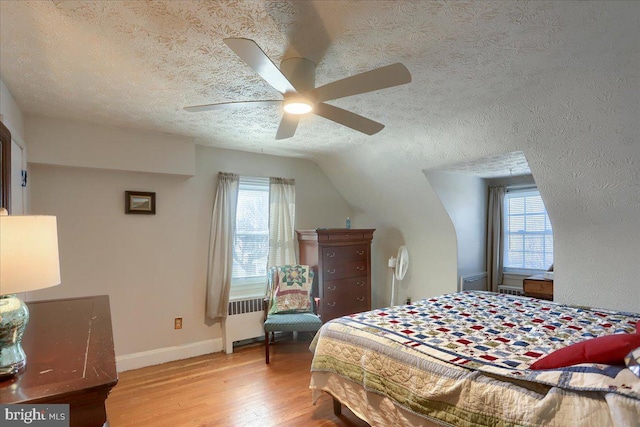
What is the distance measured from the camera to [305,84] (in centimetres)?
200

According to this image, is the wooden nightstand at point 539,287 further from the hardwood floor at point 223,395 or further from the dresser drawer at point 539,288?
the hardwood floor at point 223,395

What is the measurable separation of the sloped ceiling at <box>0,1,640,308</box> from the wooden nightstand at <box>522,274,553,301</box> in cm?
58

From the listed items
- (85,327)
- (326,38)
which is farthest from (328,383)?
(326,38)

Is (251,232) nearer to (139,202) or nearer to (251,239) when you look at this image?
(251,239)

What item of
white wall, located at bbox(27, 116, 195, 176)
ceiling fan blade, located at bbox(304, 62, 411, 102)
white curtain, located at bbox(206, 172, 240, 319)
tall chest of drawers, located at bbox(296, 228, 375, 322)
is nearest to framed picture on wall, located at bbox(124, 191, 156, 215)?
white wall, located at bbox(27, 116, 195, 176)

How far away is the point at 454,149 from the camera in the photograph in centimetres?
337

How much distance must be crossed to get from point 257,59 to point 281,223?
307 centimetres

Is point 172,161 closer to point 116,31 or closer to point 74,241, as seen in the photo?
point 74,241

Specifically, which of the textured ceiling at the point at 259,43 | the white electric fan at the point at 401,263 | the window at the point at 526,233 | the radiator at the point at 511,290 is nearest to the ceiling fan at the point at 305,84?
the textured ceiling at the point at 259,43

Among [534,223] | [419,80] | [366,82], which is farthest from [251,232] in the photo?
[534,223]

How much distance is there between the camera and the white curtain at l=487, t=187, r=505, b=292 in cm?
465

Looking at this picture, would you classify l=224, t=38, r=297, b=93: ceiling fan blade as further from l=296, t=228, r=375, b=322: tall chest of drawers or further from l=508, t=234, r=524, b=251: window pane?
l=508, t=234, r=524, b=251: window pane

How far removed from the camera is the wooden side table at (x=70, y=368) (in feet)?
2.98

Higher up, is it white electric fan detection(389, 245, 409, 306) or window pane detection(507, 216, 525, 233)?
window pane detection(507, 216, 525, 233)
